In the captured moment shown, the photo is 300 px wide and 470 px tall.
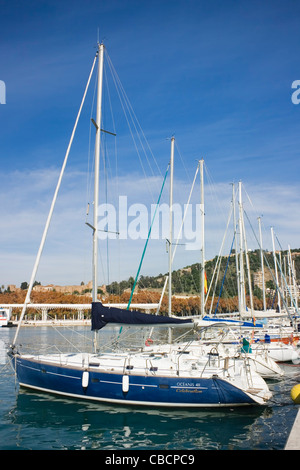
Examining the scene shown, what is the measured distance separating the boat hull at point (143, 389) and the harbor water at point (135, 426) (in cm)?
35

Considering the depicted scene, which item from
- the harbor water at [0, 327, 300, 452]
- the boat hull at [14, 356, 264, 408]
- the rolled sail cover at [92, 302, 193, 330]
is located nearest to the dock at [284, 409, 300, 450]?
the harbor water at [0, 327, 300, 452]

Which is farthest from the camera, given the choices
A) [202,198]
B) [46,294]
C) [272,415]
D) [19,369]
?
[46,294]

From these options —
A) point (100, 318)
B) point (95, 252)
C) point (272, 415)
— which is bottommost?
point (272, 415)

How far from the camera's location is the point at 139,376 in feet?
50.1

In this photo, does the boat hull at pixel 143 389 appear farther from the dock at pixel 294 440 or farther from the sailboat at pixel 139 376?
the dock at pixel 294 440

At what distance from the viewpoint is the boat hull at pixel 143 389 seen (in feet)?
48.0

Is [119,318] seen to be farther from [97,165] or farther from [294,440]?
[294,440]

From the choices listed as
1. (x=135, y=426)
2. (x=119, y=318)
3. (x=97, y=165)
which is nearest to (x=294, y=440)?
(x=135, y=426)

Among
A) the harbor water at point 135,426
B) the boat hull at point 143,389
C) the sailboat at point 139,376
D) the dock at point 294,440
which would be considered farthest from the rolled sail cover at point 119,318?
the dock at point 294,440
